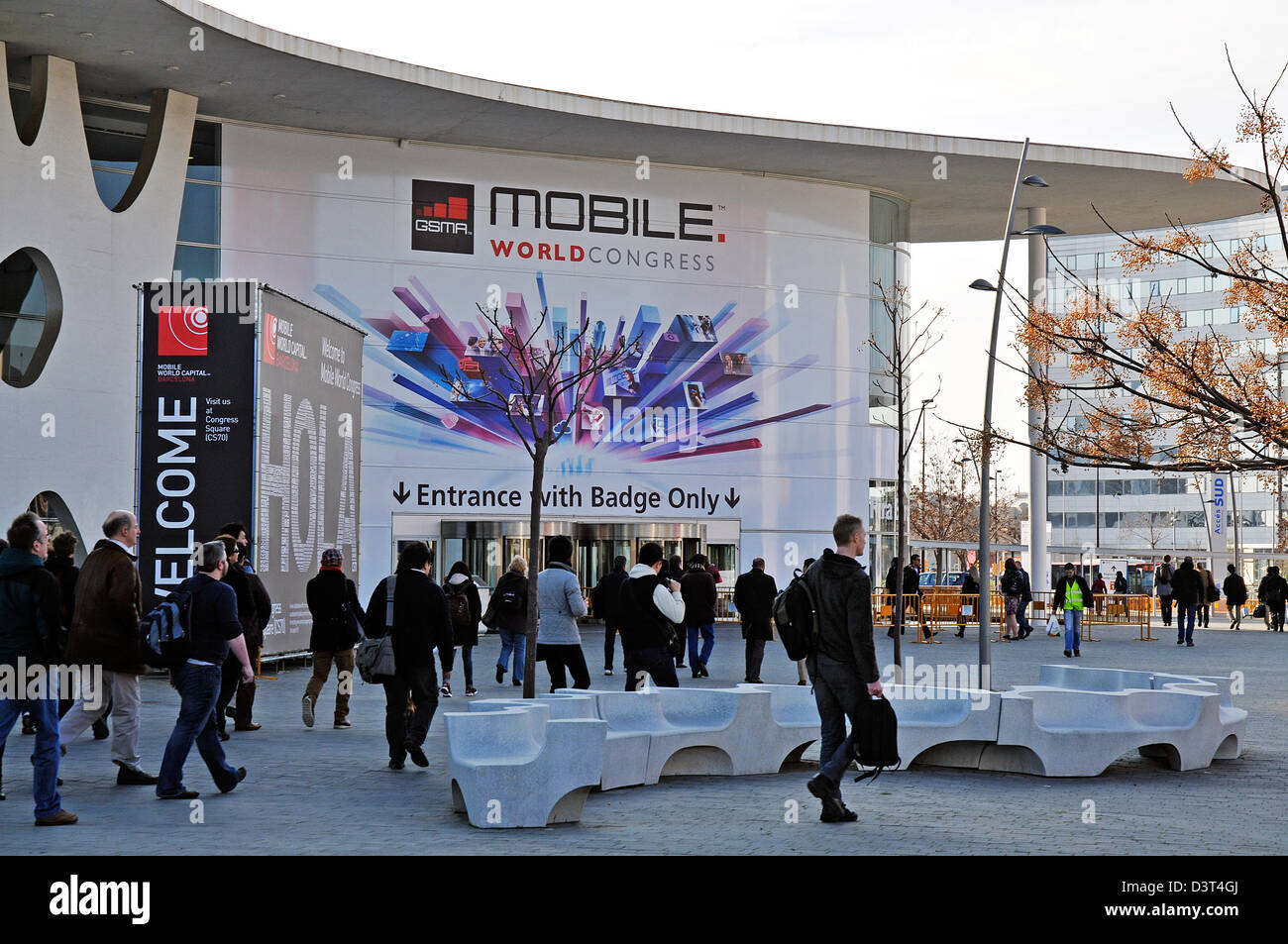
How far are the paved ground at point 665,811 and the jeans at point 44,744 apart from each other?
0.55ft

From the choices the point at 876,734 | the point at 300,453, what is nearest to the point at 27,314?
the point at 300,453

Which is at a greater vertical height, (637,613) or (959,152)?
(959,152)

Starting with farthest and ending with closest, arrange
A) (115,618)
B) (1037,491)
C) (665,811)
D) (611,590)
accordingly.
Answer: (1037,491)
(611,590)
(115,618)
(665,811)

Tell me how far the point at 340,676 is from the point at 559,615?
8.22 feet

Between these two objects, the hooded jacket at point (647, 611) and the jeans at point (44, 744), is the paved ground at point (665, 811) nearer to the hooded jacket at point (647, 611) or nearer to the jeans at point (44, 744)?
the jeans at point (44, 744)

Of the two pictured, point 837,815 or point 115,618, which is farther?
point 115,618

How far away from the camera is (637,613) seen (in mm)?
13055

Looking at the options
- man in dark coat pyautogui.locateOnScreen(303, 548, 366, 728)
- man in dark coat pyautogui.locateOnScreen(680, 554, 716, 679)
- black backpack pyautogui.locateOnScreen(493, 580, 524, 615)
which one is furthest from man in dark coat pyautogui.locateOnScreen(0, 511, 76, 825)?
man in dark coat pyautogui.locateOnScreen(680, 554, 716, 679)

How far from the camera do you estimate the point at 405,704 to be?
11484 millimetres

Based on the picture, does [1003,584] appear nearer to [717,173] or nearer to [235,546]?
[717,173]

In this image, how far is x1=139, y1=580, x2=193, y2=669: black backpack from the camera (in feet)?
32.0

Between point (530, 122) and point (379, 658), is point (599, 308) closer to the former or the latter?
point (530, 122)
